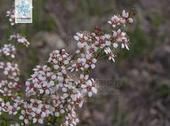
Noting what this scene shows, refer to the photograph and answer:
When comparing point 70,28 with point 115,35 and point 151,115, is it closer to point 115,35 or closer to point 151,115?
point 151,115

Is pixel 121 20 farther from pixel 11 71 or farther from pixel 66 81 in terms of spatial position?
pixel 11 71

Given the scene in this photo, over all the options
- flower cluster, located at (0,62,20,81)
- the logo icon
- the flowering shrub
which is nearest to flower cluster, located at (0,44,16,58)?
flower cluster, located at (0,62,20,81)

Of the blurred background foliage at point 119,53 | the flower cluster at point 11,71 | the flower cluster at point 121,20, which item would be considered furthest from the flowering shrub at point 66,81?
the blurred background foliage at point 119,53

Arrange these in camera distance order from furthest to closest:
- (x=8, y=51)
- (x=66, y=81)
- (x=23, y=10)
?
(x=23, y=10) < (x=8, y=51) < (x=66, y=81)

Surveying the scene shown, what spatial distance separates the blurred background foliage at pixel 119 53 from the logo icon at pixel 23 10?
98 cm

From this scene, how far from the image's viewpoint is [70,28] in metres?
4.88

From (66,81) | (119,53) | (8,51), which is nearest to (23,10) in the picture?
(8,51)

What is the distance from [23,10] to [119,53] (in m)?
1.48

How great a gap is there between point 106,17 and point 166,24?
0.56m

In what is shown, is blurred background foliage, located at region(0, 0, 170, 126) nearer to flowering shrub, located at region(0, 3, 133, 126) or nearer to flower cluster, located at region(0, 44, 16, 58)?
flower cluster, located at region(0, 44, 16, 58)

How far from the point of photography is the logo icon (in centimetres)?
304

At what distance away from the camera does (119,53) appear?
14.5 ft

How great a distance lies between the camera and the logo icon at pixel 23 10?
3039mm

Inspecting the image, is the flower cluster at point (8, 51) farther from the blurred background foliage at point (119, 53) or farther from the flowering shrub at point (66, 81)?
the blurred background foliage at point (119, 53)
